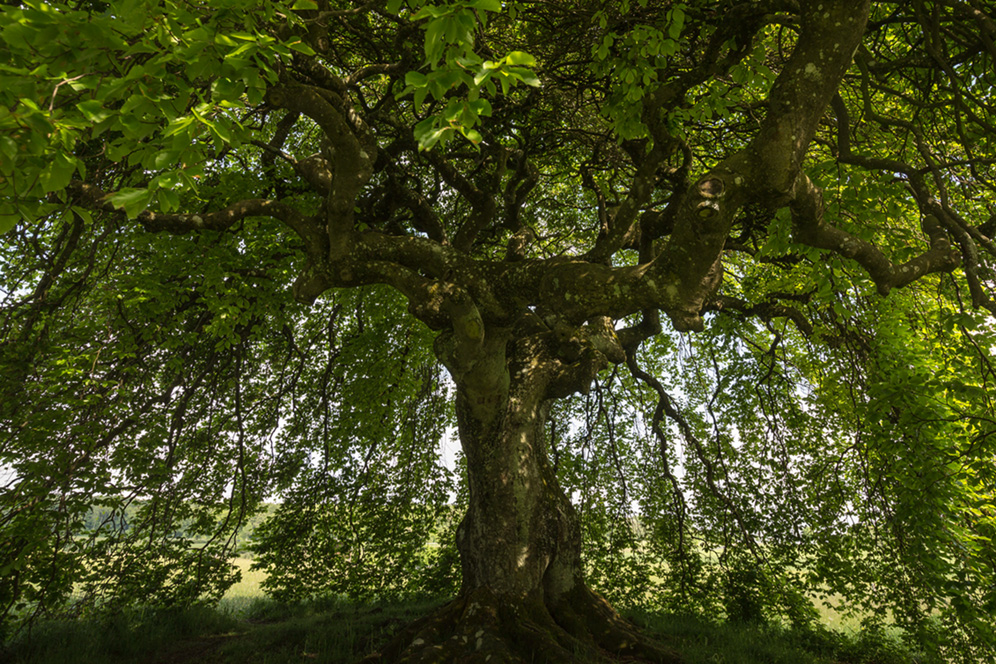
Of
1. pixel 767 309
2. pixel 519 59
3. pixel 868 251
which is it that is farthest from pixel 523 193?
pixel 519 59

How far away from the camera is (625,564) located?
7551mm

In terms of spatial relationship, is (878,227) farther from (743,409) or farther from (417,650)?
(417,650)

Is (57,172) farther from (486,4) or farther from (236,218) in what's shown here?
(236,218)

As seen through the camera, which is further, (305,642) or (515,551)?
(305,642)

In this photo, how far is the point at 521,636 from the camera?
12.4ft

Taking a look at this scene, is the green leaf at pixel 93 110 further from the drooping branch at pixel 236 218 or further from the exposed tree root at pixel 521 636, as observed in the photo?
the exposed tree root at pixel 521 636

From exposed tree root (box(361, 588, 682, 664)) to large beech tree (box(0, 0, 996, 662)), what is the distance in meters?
0.02

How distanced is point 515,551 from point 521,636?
26.5 inches

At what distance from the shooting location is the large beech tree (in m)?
1.80

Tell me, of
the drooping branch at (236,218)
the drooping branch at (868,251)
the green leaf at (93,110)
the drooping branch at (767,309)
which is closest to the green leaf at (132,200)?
the green leaf at (93,110)

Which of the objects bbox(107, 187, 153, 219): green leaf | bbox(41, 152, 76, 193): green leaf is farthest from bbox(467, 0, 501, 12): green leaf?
bbox(41, 152, 76, 193): green leaf

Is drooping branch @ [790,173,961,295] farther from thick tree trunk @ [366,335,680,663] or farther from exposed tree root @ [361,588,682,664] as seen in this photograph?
exposed tree root @ [361,588,682,664]

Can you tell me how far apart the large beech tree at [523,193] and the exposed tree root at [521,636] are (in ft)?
0.07

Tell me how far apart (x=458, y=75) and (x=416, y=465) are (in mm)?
6704
